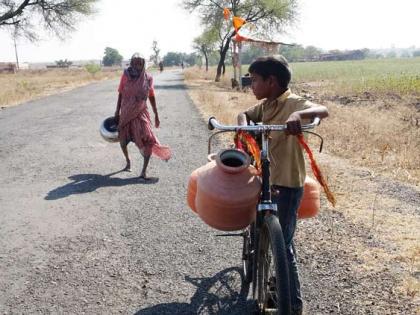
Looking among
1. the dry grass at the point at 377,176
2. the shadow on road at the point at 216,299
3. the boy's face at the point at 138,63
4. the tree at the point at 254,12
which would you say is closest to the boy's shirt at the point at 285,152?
the shadow on road at the point at 216,299

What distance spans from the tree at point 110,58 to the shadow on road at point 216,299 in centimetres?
14471

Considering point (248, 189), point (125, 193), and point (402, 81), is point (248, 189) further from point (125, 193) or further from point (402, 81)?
point (402, 81)

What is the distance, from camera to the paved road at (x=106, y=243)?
126 inches

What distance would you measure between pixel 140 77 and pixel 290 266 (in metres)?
4.38

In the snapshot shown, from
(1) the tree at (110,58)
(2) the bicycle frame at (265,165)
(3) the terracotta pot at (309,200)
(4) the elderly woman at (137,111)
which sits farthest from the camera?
(1) the tree at (110,58)

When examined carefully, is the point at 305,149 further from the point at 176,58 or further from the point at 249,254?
the point at 176,58

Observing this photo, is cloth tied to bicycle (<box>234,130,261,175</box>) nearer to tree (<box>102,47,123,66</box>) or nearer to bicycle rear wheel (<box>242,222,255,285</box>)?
bicycle rear wheel (<box>242,222,255,285</box>)

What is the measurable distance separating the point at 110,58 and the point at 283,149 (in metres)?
146

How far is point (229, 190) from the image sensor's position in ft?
8.38

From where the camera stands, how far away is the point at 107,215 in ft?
16.1

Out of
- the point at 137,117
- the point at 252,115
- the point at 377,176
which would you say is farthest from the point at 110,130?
the point at 252,115

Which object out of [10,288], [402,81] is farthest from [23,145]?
[402,81]

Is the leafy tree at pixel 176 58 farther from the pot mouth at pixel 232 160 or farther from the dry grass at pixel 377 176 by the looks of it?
the pot mouth at pixel 232 160

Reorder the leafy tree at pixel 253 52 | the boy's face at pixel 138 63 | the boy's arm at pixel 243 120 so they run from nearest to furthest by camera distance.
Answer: the boy's arm at pixel 243 120, the boy's face at pixel 138 63, the leafy tree at pixel 253 52
